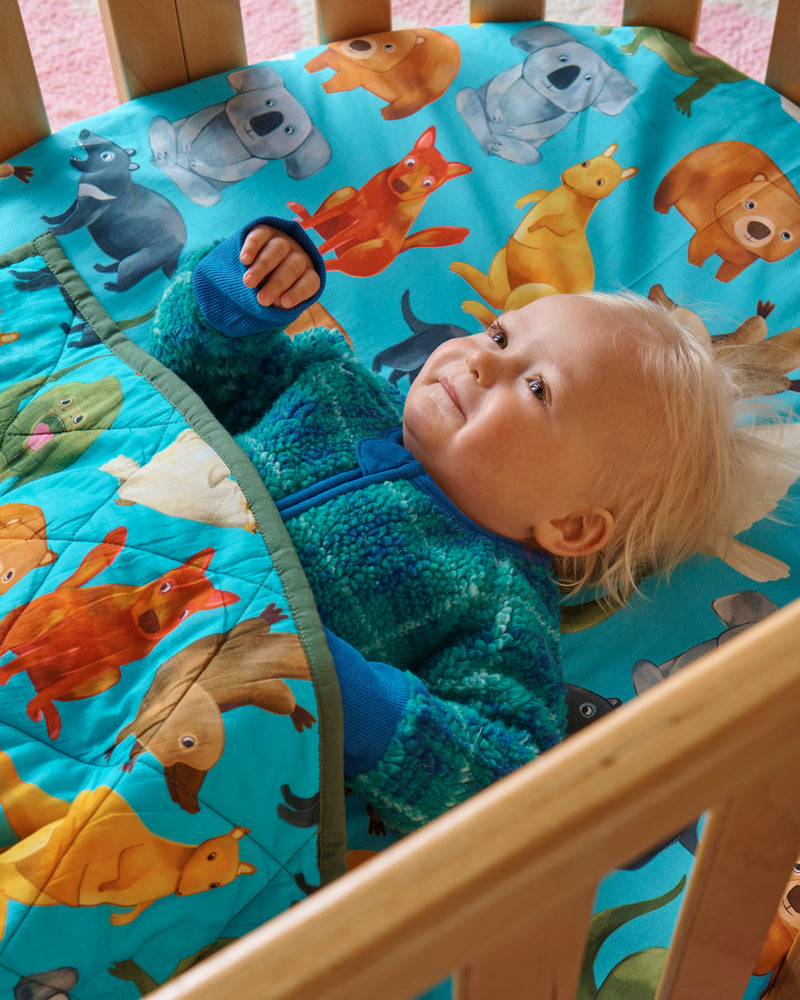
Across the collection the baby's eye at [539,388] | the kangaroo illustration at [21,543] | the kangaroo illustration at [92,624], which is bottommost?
the kangaroo illustration at [92,624]

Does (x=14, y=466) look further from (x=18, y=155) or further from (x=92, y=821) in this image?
(x=18, y=155)

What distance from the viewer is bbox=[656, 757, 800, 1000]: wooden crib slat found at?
1.22 ft

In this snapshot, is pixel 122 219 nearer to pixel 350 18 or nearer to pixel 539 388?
pixel 350 18

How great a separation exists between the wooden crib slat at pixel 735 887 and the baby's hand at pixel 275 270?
1.94 feet

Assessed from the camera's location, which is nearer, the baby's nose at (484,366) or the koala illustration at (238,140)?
the baby's nose at (484,366)

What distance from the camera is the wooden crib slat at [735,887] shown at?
370 mm

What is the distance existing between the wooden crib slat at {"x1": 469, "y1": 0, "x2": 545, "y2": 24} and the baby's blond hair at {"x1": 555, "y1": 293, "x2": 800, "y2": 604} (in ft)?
1.89

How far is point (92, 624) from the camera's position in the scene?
666mm

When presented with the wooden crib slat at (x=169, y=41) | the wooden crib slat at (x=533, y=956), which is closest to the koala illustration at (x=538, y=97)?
the wooden crib slat at (x=169, y=41)

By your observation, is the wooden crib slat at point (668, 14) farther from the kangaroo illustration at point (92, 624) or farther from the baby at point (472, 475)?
the kangaroo illustration at point (92, 624)

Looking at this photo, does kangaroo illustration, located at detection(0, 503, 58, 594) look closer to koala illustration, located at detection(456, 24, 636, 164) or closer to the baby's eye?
the baby's eye

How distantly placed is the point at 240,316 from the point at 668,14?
0.81 meters

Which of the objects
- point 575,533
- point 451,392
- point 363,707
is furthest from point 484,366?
point 363,707

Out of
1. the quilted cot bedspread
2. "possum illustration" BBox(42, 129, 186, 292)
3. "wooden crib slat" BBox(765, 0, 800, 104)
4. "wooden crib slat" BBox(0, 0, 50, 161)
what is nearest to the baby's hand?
the quilted cot bedspread
